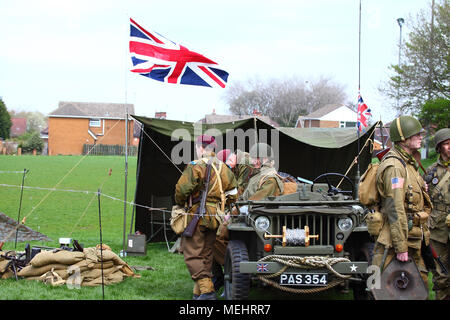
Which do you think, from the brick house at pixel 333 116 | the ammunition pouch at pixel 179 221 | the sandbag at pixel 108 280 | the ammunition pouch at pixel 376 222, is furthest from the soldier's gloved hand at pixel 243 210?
the brick house at pixel 333 116

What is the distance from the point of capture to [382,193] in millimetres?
5082

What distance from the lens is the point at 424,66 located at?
29656 millimetres

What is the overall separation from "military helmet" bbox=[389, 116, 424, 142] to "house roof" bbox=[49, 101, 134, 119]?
2445 inches

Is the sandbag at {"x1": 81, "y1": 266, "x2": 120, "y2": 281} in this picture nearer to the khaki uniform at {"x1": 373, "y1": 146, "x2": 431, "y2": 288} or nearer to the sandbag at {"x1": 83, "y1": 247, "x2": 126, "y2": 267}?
the sandbag at {"x1": 83, "y1": 247, "x2": 126, "y2": 267}

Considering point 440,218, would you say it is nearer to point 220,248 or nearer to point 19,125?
point 220,248

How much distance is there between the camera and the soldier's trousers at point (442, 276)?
5.87 metres

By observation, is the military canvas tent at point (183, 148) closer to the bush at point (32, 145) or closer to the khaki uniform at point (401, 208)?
the khaki uniform at point (401, 208)

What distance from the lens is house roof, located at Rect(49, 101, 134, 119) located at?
221 feet

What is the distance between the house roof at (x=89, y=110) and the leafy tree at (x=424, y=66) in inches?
1617

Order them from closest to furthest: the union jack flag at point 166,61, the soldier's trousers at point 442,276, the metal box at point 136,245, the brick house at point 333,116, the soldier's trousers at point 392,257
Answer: the soldier's trousers at point 392,257
the soldier's trousers at point 442,276
the union jack flag at point 166,61
the metal box at point 136,245
the brick house at point 333,116

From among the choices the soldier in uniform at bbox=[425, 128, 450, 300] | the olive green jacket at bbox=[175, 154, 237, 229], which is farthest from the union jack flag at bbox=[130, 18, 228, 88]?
the soldier in uniform at bbox=[425, 128, 450, 300]

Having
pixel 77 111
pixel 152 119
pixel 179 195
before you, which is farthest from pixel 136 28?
→ pixel 77 111

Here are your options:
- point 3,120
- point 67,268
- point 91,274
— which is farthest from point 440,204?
point 3,120

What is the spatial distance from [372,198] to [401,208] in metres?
0.33
